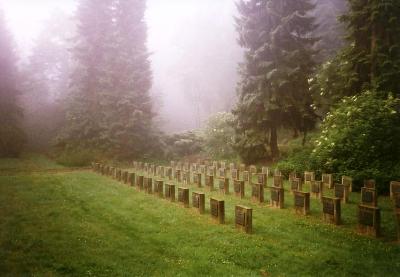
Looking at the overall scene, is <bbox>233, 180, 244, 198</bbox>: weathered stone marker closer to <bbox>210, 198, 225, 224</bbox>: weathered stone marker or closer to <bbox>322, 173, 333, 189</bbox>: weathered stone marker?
<bbox>210, 198, 225, 224</bbox>: weathered stone marker

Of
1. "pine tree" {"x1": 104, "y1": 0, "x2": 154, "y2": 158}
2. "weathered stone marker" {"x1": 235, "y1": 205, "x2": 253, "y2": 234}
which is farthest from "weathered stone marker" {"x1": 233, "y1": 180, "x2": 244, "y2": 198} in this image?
"pine tree" {"x1": 104, "y1": 0, "x2": 154, "y2": 158}

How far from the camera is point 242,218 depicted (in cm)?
900

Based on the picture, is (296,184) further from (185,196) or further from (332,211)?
(185,196)

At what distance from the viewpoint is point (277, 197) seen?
1168 cm

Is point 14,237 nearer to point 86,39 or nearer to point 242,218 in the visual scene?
point 242,218

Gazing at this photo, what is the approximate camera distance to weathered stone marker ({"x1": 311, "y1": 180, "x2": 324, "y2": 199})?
42.1 feet

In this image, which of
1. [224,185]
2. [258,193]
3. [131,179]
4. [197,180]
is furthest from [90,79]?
[258,193]

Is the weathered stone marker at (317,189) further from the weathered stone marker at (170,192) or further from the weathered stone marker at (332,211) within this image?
the weathered stone marker at (170,192)

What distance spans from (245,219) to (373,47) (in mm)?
12776

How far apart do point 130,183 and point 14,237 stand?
28.4 ft

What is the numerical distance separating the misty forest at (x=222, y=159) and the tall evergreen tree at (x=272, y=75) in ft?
0.26

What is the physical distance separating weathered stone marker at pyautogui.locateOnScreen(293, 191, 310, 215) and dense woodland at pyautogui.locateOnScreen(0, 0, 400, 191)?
4.59m

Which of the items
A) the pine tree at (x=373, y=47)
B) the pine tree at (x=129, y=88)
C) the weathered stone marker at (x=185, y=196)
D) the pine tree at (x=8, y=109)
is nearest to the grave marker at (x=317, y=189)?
the weathered stone marker at (x=185, y=196)

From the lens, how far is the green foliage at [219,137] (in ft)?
91.4
